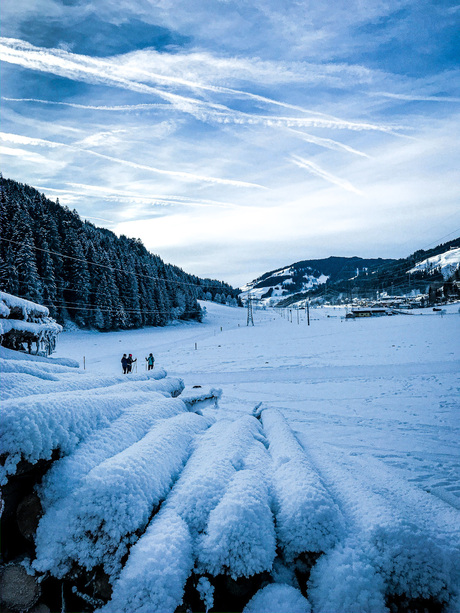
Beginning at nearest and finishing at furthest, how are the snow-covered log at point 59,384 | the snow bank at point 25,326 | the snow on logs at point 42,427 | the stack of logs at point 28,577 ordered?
the stack of logs at point 28,577, the snow on logs at point 42,427, the snow-covered log at point 59,384, the snow bank at point 25,326

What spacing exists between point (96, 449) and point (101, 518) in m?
0.97

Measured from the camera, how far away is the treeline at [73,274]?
4009 centimetres

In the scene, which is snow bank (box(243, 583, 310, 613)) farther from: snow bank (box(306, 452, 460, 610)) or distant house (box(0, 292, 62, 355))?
distant house (box(0, 292, 62, 355))

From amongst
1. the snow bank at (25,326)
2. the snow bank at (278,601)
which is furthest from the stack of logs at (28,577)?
the snow bank at (25,326)

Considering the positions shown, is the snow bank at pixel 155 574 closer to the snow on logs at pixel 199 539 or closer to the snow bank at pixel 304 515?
the snow on logs at pixel 199 539

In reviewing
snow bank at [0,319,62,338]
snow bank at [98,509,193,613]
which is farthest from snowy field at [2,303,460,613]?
snow bank at [0,319,62,338]

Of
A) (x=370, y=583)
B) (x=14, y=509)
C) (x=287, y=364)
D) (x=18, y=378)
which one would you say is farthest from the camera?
(x=287, y=364)

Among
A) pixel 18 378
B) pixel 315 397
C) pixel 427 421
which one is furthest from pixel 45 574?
pixel 315 397

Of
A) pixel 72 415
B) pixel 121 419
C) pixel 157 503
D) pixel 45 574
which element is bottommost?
pixel 45 574

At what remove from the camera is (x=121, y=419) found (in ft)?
14.8

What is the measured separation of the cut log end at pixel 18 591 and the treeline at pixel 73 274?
39212 mm

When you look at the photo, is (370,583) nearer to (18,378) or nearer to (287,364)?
(18,378)

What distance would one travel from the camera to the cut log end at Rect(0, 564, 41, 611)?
2.64m

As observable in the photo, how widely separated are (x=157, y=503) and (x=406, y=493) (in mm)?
3051
